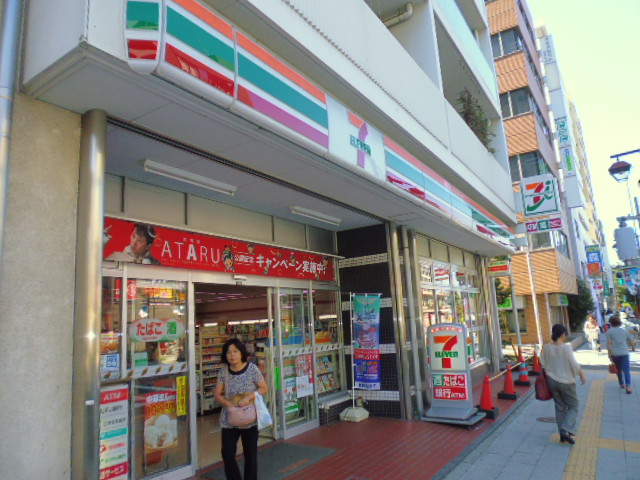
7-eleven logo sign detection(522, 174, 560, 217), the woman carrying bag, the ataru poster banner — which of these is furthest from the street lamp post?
the woman carrying bag

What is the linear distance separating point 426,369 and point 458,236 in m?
3.73

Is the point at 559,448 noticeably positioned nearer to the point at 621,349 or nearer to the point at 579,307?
the point at 621,349

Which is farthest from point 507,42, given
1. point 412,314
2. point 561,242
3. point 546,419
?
point 546,419

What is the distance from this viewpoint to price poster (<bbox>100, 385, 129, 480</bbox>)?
4645mm

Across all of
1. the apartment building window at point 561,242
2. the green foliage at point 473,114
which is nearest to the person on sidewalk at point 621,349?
the green foliage at point 473,114

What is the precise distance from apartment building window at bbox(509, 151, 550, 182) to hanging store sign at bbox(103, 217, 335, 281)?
789 inches

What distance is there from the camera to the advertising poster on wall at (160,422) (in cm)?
543

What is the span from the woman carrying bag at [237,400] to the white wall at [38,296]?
158 centimetres

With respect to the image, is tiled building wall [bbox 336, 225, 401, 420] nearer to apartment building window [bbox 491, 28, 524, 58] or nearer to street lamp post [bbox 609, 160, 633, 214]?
street lamp post [bbox 609, 160, 633, 214]

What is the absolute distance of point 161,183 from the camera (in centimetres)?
595

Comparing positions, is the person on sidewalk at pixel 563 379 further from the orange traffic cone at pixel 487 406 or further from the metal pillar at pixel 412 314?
the metal pillar at pixel 412 314

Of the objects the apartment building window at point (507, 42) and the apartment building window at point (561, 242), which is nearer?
the apartment building window at point (561, 242)

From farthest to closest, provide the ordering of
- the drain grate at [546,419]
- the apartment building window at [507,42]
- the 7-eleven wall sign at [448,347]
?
the apartment building window at [507,42] → the 7-eleven wall sign at [448,347] → the drain grate at [546,419]

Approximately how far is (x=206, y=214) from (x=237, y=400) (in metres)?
2.95
